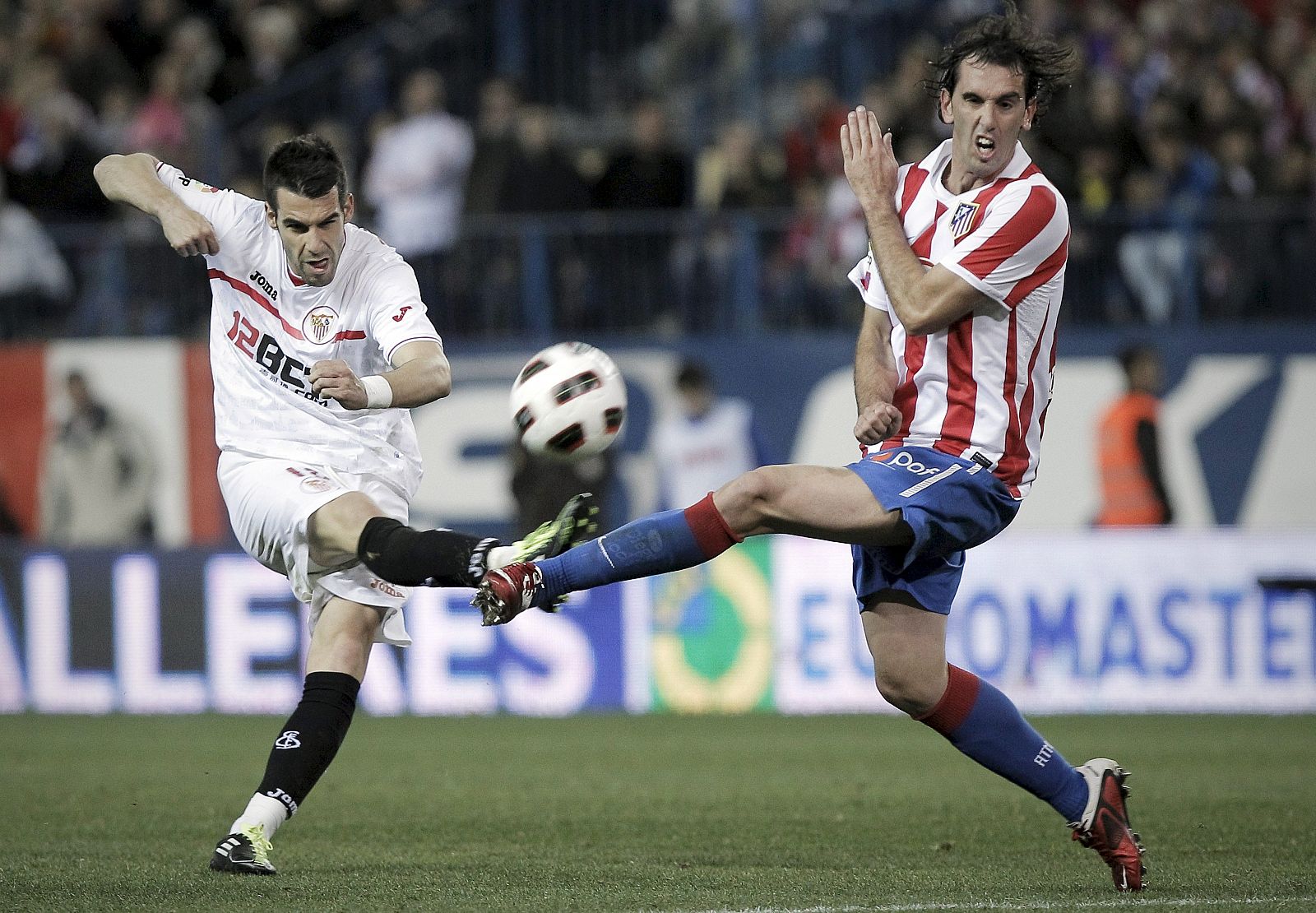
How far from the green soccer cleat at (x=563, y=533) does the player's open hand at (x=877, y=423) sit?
82 centimetres

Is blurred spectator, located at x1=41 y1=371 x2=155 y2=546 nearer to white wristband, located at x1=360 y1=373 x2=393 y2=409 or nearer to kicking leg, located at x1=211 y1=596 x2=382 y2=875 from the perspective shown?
kicking leg, located at x1=211 y1=596 x2=382 y2=875

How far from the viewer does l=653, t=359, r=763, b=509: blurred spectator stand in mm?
13805

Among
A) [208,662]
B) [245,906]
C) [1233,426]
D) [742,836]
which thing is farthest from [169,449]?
[245,906]

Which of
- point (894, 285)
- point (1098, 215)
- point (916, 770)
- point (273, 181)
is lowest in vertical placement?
point (916, 770)

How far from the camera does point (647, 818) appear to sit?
7.69 metres

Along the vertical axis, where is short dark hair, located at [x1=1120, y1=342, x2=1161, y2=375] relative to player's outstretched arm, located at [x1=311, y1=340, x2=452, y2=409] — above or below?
above

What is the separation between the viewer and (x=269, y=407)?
20.4ft

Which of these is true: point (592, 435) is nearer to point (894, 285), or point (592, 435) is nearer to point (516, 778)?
point (894, 285)

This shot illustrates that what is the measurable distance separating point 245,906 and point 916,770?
4784 millimetres

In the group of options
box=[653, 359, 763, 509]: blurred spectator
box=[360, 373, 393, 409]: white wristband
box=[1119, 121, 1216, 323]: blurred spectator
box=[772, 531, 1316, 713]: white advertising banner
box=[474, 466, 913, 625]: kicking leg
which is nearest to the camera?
box=[474, 466, 913, 625]: kicking leg

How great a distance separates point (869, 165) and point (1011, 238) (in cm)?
50

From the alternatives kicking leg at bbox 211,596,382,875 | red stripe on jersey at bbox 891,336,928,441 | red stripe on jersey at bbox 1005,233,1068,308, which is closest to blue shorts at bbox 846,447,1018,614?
red stripe on jersey at bbox 891,336,928,441

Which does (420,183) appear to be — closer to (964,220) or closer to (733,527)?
(964,220)

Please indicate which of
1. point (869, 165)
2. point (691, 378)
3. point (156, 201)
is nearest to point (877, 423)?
point (869, 165)
